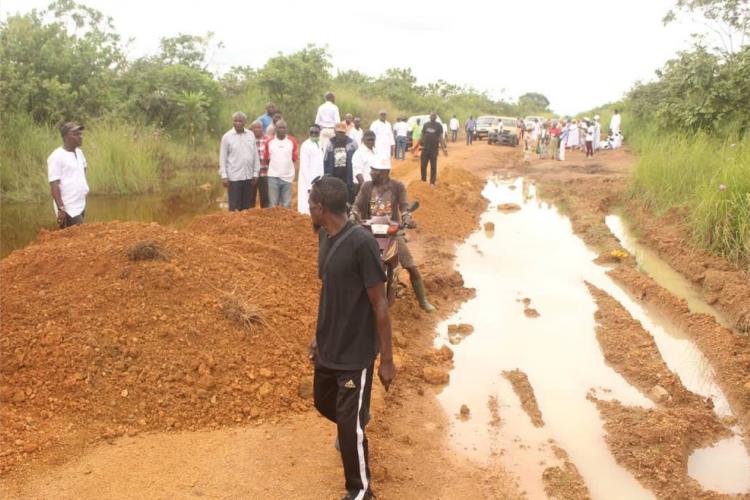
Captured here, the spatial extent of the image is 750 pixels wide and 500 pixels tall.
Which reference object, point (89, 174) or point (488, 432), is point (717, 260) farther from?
point (89, 174)

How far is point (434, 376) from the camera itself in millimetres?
5473

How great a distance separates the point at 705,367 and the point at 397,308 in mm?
3020

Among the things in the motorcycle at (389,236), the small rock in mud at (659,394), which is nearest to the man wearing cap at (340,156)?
the motorcycle at (389,236)

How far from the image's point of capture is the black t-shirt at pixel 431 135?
13.8m

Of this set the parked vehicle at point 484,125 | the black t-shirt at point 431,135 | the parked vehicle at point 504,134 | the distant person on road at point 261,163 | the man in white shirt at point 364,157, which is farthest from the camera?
the parked vehicle at point 484,125

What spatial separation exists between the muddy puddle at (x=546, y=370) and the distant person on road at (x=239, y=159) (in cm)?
328

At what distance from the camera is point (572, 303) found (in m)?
7.65

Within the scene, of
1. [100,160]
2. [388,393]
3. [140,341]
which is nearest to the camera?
[140,341]

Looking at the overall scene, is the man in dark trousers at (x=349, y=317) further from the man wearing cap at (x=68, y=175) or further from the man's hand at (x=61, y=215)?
the man's hand at (x=61, y=215)

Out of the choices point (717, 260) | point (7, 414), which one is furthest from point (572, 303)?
point (7, 414)

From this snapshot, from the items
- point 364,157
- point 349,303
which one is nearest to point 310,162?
point 364,157

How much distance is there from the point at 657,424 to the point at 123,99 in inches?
681

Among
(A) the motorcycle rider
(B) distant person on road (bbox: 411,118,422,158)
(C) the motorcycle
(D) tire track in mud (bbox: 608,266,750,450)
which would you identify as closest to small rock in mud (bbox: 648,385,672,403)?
(D) tire track in mud (bbox: 608,266,750,450)

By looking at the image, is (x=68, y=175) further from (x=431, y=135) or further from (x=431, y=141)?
(x=431, y=141)
